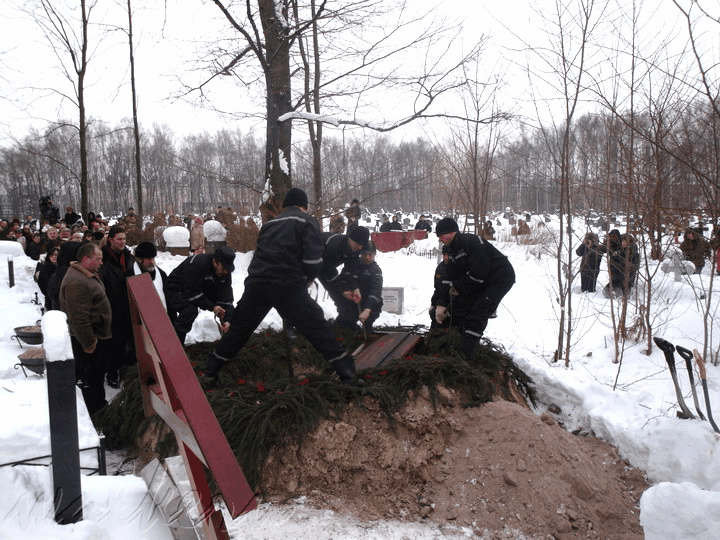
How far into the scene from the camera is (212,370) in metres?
4.48

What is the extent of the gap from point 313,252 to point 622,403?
10.1 feet

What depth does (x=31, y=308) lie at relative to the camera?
10.1 meters

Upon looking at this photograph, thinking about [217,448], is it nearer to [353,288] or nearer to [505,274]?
[505,274]

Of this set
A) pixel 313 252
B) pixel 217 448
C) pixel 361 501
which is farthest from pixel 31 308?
pixel 217 448

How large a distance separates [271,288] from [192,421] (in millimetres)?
2685

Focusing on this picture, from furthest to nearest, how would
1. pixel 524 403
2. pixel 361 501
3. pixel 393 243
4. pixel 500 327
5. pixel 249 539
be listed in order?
pixel 393 243
pixel 500 327
pixel 524 403
pixel 361 501
pixel 249 539

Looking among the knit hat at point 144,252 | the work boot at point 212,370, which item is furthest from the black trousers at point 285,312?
the knit hat at point 144,252

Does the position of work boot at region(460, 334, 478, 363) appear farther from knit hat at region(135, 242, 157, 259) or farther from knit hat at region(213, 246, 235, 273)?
knit hat at region(135, 242, 157, 259)

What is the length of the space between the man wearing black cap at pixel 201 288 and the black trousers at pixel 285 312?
1.40 meters

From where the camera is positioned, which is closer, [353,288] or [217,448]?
[217,448]

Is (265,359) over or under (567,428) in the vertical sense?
over

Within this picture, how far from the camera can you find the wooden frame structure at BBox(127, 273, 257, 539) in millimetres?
1342

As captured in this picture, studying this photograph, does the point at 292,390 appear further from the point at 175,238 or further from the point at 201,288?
the point at 175,238

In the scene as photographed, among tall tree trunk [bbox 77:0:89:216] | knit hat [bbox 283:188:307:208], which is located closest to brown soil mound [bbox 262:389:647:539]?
knit hat [bbox 283:188:307:208]
